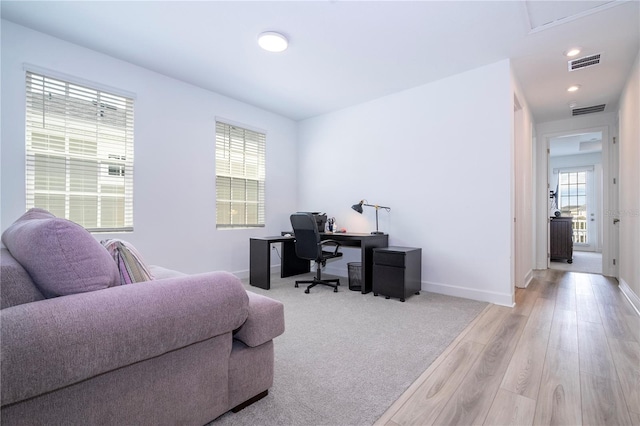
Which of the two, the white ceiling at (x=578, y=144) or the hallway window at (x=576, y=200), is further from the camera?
the hallway window at (x=576, y=200)

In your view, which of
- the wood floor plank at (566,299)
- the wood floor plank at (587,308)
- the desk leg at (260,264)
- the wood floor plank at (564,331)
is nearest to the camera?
the wood floor plank at (564,331)

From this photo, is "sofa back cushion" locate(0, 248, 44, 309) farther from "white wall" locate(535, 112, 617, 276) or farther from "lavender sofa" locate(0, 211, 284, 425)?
"white wall" locate(535, 112, 617, 276)

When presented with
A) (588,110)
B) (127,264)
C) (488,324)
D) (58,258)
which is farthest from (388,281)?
(588,110)

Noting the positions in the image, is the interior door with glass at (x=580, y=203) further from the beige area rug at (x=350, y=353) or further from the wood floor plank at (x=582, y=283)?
the beige area rug at (x=350, y=353)

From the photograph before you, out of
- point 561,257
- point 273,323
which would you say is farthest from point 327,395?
point 561,257

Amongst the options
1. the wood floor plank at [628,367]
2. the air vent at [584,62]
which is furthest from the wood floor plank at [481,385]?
the air vent at [584,62]

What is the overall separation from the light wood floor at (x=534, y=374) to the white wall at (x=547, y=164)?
8.24 feet

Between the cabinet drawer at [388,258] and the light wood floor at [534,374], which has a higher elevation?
the cabinet drawer at [388,258]

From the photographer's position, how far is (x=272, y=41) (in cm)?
280

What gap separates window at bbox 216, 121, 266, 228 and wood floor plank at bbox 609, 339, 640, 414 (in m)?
4.12

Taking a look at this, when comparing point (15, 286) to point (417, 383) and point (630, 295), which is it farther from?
point (630, 295)

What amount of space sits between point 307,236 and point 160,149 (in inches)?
81.4

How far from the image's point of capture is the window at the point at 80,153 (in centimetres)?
279

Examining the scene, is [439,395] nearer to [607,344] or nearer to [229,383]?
[229,383]
